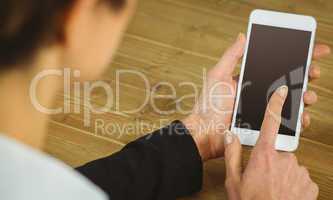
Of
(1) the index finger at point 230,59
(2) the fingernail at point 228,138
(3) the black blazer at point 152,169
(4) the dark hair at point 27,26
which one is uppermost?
(4) the dark hair at point 27,26

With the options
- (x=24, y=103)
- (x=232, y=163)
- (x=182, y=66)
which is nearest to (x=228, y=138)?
(x=232, y=163)

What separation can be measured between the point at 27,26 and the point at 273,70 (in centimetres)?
48

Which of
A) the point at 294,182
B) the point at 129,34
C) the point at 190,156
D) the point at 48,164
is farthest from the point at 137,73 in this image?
the point at 48,164

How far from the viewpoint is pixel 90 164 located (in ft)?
2.23

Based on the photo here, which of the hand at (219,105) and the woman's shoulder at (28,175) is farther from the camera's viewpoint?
the hand at (219,105)

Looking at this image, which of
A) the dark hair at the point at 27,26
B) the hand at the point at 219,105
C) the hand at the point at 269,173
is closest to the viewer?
the dark hair at the point at 27,26

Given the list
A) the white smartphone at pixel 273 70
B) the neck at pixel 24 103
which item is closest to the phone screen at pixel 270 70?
the white smartphone at pixel 273 70

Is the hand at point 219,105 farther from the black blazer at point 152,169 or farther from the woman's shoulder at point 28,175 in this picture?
the woman's shoulder at point 28,175

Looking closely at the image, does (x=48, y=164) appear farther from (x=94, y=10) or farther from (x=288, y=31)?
Result: (x=288, y=31)

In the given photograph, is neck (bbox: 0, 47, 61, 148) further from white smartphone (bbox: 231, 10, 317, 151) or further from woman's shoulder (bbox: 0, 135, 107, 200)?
white smartphone (bbox: 231, 10, 317, 151)

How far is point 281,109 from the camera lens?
0.71 meters

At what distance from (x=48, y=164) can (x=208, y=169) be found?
1.30 feet

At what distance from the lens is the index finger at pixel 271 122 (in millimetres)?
672

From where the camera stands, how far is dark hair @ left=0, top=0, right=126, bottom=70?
1.10ft
